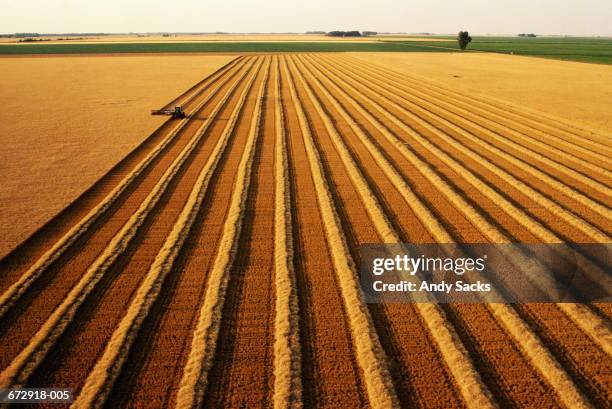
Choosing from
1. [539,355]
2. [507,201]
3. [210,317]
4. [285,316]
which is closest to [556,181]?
[507,201]

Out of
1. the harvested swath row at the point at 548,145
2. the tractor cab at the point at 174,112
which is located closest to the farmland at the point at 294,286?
the harvested swath row at the point at 548,145

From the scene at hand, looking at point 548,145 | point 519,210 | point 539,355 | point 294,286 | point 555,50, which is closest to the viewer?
point 539,355

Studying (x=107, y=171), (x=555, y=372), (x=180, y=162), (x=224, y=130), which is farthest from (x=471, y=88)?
(x=555, y=372)

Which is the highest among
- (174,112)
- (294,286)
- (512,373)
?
(174,112)

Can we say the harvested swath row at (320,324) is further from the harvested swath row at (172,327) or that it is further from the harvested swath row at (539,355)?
the harvested swath row at (539,355)

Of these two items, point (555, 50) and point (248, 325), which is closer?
point (248, 325)

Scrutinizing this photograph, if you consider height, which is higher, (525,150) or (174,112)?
(174,112)

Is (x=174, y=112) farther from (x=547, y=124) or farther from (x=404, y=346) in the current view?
(x=404, y=346)

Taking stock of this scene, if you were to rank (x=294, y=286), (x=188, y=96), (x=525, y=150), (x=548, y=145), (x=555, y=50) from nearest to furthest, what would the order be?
(x=294, y=286) < (x=525, y=150) < (x=548, y=145) < (x=188, y=96) < (x=555, y=50)
